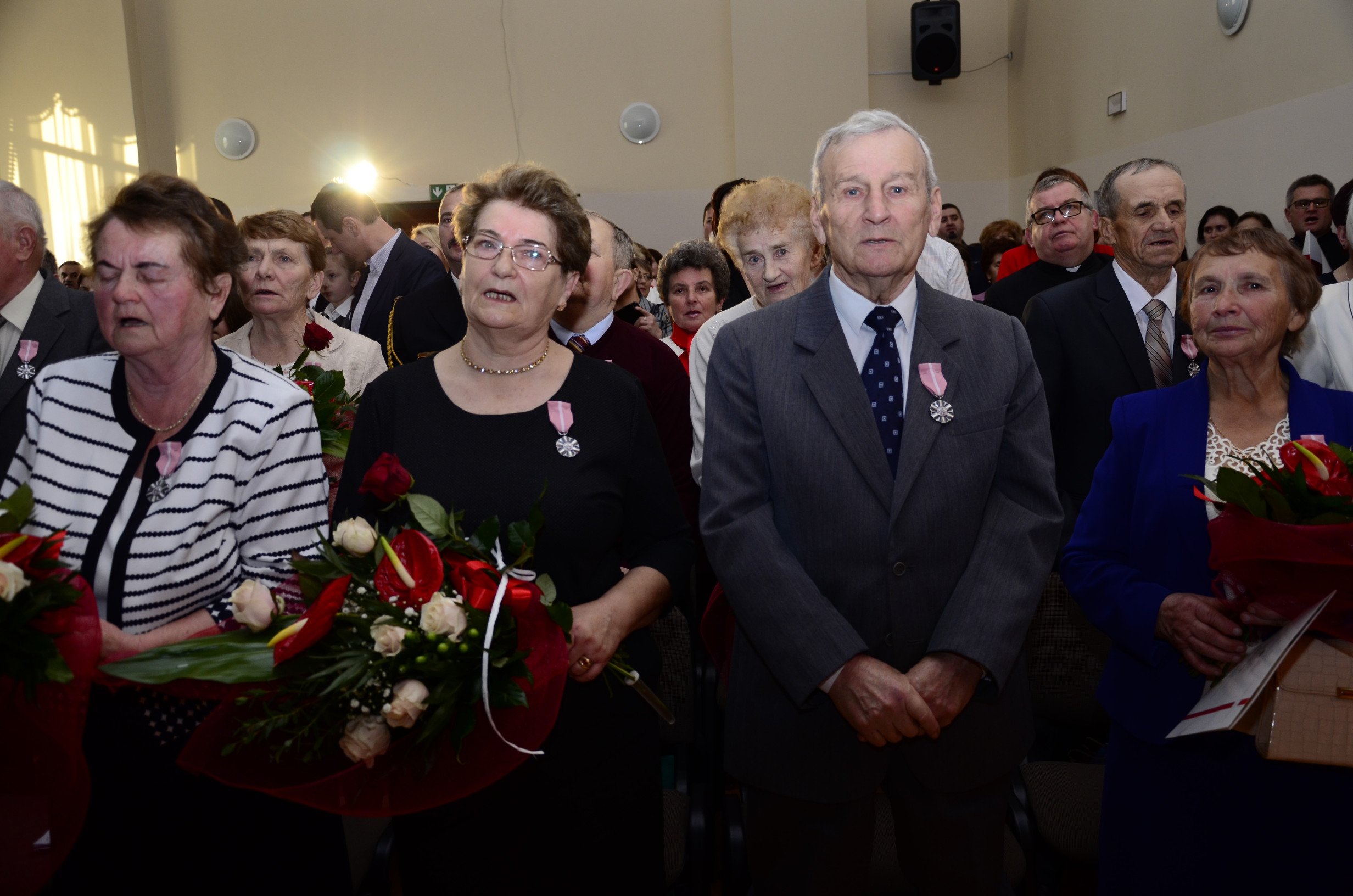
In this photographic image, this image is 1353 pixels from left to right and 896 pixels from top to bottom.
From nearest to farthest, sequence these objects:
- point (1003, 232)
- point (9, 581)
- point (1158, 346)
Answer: point (9, 581) < point (1158, 346) < point (1003, 232)

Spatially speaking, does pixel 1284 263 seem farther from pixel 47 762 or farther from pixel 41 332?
pixel 41 332

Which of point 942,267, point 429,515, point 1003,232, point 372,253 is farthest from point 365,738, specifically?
point 1003,232

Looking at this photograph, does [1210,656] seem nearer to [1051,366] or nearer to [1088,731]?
[1088,731]

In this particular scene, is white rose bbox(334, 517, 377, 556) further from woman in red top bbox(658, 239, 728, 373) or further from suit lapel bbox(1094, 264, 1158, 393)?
woman in red top bbox(658, 239, 728, 373)

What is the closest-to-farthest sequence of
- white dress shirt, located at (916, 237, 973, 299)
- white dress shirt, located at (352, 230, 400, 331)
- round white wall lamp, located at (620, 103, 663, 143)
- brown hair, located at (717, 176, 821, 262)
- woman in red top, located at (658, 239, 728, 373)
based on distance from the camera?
brown hair, located at (717, 176, 821, 262)
white dress shirt, located at (916, 237, 973, 299)
woman in red top, located at (658, 239, 728, 373)
white dress shirt, located at (352, 230, 400, 331)
round white wall lamp, located at (620, 103, 663, 143)

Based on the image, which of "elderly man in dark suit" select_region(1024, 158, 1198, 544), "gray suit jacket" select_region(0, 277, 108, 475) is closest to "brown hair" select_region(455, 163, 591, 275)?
"gray suit jacket" select_region(0, 277, 108, 475)

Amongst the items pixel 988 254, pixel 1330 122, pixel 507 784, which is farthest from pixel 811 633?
pixel 988 254

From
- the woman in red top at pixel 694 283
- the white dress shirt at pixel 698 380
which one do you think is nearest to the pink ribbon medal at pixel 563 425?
the white dress shirt at pixel 698 380

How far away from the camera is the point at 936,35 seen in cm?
840

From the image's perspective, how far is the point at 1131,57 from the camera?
6.78 meters

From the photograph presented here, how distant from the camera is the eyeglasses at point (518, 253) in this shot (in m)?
1.87

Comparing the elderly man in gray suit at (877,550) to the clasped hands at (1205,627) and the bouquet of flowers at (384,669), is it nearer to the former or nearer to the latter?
the clasped hands at (1205,627)

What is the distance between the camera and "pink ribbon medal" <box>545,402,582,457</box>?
1.78 meters

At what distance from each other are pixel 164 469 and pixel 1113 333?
2528mm
